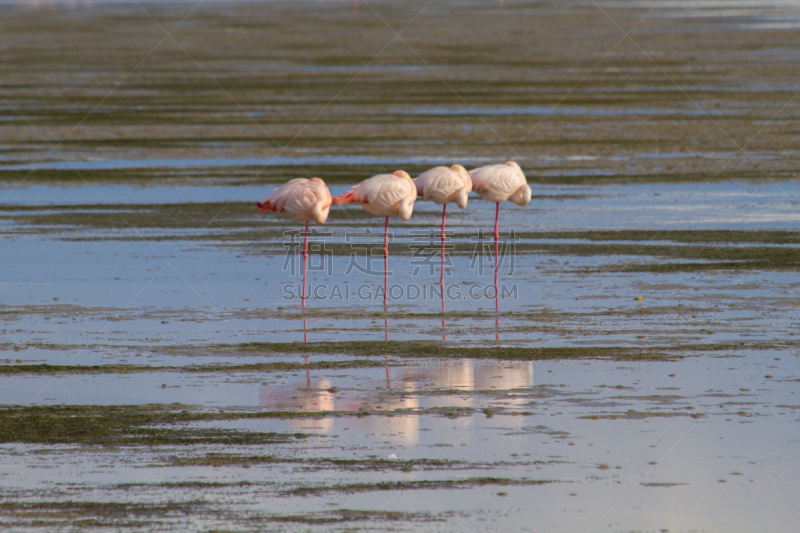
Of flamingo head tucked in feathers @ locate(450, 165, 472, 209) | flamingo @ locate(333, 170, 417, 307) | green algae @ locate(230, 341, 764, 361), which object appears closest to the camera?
green algae @ locate(230, 341, 764, 361)

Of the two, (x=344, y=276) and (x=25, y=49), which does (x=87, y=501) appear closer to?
(x=344, y=276)

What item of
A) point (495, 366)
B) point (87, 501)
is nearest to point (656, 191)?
point (495, 366)

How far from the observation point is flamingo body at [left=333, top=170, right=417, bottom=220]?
1200cm

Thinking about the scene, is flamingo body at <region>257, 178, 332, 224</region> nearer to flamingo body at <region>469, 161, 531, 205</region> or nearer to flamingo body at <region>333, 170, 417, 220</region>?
flamingo body at <region>333, 170, 417, 220</region>

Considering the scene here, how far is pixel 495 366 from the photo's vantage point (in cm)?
879

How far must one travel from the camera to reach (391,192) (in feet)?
39.4

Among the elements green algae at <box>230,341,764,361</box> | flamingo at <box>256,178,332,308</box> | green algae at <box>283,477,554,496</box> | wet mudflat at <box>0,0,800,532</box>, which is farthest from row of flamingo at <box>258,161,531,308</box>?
green algae at <box>283,477,554,496</box>

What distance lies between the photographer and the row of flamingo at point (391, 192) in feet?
38.8

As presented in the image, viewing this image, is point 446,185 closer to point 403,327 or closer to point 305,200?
point 305,200

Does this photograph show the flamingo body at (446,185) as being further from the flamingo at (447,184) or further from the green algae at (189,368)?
the green algae at (189,368)

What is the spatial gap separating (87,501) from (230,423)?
1428 mm

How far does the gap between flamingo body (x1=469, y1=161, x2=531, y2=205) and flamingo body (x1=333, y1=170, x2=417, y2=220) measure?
1.10 meters

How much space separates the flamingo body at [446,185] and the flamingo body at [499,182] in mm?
380

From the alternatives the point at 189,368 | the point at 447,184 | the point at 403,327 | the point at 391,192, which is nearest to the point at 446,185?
the point at 447,184
